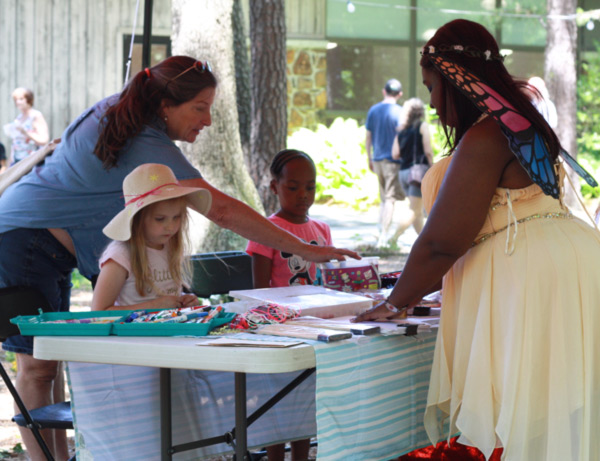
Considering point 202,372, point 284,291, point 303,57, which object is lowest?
point 202,372

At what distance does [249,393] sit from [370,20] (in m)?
13.9

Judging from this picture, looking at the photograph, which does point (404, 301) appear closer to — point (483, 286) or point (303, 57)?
point (483, 286)

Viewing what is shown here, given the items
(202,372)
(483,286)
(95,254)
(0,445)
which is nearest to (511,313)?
(483,286)

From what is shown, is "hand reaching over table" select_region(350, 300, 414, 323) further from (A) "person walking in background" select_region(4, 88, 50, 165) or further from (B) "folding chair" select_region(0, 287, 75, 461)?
(A) "person walking in background" select_region(4, 88, 50, 165)

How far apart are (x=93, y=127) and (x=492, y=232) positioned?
61.1 inches

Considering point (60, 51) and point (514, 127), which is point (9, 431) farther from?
point (60, 51)

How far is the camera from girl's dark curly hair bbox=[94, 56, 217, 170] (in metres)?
3.06

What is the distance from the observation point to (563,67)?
481 inches

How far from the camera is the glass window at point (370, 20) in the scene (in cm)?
1596

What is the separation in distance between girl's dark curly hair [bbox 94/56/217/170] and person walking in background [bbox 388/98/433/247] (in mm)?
6034

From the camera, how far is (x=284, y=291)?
2904 mm

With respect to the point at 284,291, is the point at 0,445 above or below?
below

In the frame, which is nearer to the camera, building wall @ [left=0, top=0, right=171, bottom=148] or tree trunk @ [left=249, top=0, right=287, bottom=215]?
tree trunk @ [left=249, top=0, right=287, bottom=215]

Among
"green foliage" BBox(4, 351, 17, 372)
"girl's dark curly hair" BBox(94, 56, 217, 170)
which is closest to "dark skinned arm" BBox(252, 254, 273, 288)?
"girl's dark curly hair" BBox(94, 56, 217, 170)
